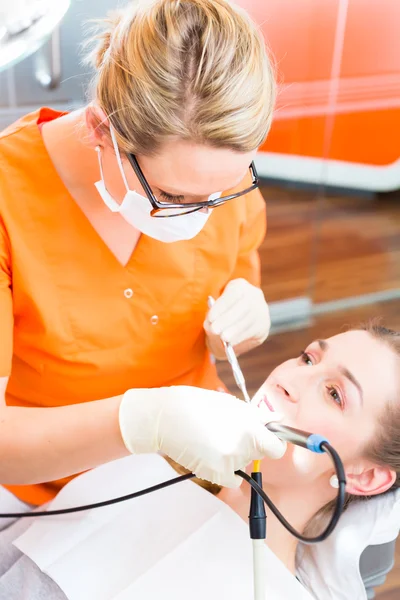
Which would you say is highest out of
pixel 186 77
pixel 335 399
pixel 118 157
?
pixel 186 77

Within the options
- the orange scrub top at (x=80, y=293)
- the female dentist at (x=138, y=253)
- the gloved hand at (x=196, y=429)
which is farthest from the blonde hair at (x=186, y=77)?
the gloved hand at (x=196, y=429)

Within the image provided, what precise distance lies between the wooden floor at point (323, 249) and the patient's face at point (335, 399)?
1786mm

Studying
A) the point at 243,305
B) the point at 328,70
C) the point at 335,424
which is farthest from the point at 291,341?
the point at 335,424

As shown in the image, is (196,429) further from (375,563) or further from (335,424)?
(375,563)

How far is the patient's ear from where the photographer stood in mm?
1282

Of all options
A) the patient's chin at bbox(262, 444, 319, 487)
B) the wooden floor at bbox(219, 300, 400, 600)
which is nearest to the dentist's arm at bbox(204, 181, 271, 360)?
the patient's chin at bbox(262, 444, 319, 487)

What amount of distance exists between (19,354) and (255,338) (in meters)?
0.47

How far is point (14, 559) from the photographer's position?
4.32 ft

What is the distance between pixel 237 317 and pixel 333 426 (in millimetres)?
281

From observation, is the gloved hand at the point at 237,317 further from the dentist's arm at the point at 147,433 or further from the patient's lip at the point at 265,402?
the dentist's arm at the point at 147,433

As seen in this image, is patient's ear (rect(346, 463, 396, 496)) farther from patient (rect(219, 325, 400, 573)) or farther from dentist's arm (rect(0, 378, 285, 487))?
dentist's arm (rect(0, 378, 285, 487))

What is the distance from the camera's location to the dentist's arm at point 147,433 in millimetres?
1027

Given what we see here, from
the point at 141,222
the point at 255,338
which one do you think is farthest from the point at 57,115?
the point at 255,338

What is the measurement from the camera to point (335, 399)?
131cm
